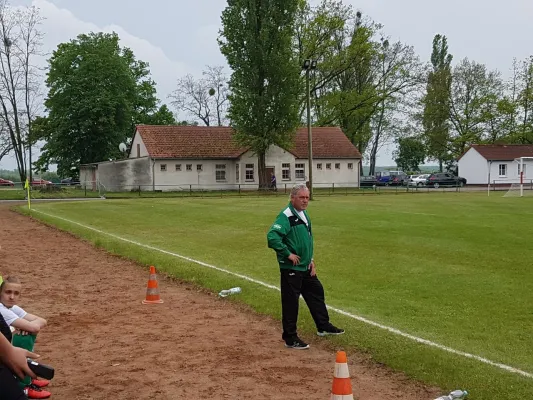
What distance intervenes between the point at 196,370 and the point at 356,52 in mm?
66168

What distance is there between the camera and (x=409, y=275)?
458 inches

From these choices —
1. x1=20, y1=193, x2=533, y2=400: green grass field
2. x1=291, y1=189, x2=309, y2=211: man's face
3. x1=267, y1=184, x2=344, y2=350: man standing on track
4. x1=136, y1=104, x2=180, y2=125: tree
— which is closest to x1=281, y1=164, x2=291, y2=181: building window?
x1=136, y1=104, x2=180, y2=125: tree

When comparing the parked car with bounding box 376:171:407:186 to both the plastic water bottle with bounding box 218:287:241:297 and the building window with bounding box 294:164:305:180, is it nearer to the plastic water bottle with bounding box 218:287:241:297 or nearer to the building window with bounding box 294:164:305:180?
the building window with bounding box 294:164:305:180

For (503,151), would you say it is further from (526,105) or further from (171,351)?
(171,351)

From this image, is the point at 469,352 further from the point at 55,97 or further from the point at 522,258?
the point at 55,97

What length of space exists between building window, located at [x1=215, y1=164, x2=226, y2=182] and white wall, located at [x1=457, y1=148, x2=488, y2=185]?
30876 mm

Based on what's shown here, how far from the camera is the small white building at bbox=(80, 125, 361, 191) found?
57281 mm

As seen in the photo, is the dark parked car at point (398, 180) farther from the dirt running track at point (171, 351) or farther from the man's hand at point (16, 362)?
the man's hand at point (16, 362)

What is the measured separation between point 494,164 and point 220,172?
32.3 metres

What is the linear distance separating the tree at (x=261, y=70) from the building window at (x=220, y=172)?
5.30 metres

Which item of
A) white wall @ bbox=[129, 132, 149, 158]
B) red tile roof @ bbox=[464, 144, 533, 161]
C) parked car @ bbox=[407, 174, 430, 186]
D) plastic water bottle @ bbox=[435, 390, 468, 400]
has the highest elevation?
white wall @ bbox=[129, 132, 149, 158]

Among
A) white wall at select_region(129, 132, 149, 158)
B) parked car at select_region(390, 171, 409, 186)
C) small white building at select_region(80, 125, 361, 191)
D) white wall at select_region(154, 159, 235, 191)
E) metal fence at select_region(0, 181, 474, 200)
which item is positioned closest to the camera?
metal fence at select_region(0, 181, 474, 200)

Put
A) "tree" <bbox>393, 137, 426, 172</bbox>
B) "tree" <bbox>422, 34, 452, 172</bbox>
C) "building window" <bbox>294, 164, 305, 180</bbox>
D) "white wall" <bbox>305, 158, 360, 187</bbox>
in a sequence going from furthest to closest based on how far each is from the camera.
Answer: "tree" <bbox>393, 137, 426, 172</bbox> → "tree" <bbox>422, 34, 452, 172</bbox> → "white wall" <bbox>305, 158, 360, 187</bbox> → "building window" <bbox>294, 164, 305, 180</bbox>

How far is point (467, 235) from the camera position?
1761 cm
